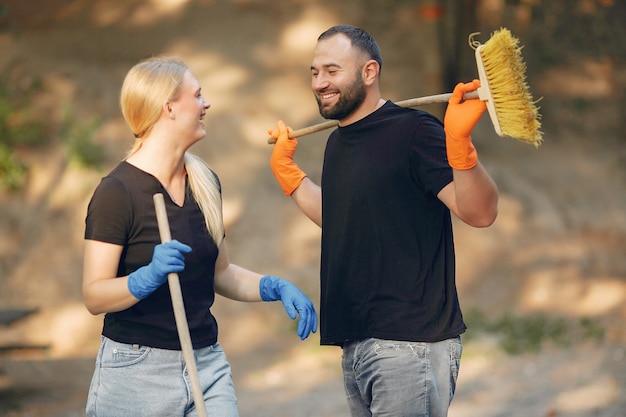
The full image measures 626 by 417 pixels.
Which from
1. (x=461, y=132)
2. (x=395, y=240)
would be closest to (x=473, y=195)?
(x=461, y=132)

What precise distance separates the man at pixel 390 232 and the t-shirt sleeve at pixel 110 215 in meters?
0.80

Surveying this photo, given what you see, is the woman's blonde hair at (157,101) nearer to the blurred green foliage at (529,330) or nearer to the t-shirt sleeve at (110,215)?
the t-shirt sleeve at (110,215)

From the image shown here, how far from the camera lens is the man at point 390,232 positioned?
3102 mm

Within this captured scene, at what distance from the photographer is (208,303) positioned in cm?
320

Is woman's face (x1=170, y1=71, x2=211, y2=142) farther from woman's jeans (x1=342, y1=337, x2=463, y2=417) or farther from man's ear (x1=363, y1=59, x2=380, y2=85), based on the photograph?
woman's jeans (x1=342, y1=337, x2=463, y2=417)

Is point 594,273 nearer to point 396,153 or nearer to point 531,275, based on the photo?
point 531,275

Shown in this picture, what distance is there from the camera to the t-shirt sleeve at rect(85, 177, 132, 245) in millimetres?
2945

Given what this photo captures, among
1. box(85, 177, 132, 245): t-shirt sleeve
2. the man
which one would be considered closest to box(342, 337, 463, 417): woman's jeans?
the man

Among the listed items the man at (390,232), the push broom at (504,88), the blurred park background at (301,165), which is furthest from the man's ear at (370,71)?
the blurred park background at (301,165)

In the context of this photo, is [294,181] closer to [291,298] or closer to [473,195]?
[291,298]

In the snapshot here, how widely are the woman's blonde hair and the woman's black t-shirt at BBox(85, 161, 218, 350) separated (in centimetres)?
7

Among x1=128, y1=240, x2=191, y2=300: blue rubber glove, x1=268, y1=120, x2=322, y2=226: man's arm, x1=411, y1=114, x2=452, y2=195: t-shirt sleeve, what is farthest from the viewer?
x1=268, y1=120, x2=322, y2=226: man's arm

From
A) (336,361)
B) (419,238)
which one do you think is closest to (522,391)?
(336,361)

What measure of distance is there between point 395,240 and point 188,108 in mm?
866
